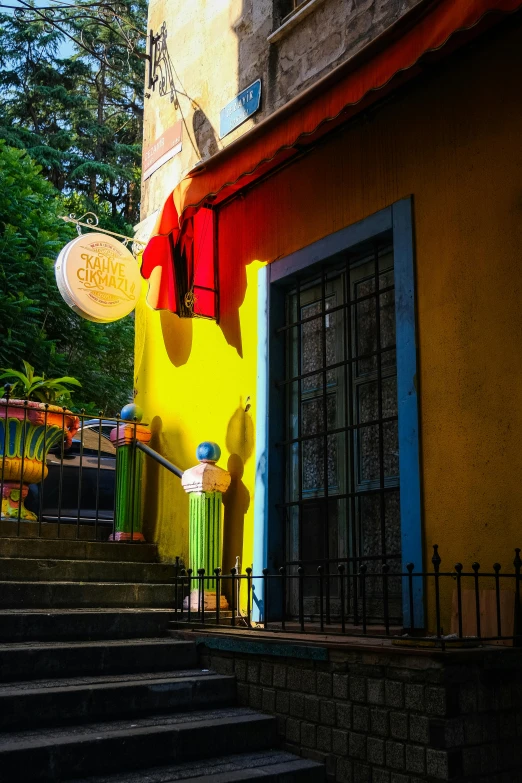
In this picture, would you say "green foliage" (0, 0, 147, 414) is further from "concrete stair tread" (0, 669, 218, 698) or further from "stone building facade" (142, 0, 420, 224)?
"concrete stair tread" (0, 669, 218, 698)

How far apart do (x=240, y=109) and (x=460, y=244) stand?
3412mm

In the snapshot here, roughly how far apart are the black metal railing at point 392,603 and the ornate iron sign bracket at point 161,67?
221 inches

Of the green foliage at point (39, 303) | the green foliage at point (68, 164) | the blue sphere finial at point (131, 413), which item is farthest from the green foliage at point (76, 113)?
the blue sphere finial at point (131, 413)

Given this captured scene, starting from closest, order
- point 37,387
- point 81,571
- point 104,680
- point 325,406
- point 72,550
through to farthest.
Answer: point 104,680 < point 325,406 < point 81,571 < point 72,550 < point 37,387

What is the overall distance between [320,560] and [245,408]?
1589 mm

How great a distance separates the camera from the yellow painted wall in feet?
16.0

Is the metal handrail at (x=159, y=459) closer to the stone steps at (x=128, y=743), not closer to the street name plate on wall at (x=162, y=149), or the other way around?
the stone steps at (x=128, y=743)

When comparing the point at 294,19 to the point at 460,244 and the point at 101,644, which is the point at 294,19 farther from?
the point at 101,644

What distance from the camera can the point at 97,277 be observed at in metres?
8.09

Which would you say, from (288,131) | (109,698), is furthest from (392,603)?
(288,131)

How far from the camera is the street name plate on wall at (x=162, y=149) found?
8.97m

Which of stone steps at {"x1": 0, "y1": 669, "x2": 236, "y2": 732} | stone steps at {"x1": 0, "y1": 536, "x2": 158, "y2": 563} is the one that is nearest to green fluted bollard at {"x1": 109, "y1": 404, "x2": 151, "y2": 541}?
stone steps at {"x1": 0, "y1": 536, "x2": 158, "y2": 563}

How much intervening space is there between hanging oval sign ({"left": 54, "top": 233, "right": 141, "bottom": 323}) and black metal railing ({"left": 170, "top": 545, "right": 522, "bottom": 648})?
2.88m

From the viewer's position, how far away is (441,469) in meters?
5.19
